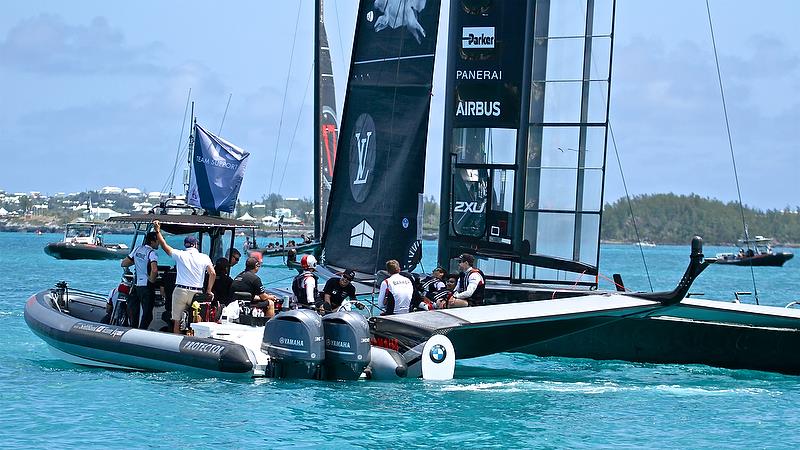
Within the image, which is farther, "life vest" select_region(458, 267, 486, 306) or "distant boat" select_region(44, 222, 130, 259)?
"distant boat" select_region(44, 222, 130, 259)

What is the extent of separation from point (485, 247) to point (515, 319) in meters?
5.09

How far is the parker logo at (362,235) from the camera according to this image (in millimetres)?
21656

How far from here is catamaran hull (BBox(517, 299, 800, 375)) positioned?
55.9ft

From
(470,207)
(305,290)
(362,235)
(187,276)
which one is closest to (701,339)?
(470,207)

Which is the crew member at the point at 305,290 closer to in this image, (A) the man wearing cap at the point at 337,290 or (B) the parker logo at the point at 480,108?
(A) the man wearing cap at the point at 337,290

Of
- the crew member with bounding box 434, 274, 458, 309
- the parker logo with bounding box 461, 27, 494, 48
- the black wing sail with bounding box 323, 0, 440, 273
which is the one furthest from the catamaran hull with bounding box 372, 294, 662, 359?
the parker logo with bounding box 461, 27, 494, 48

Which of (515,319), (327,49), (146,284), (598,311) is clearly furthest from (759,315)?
(327,49)

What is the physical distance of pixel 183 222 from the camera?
56.1ft

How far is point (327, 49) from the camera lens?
41.3 meters

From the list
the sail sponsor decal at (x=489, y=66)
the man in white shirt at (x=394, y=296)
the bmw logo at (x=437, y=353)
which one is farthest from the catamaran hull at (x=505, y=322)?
the sail sponsor decal at (x=489, y=66)

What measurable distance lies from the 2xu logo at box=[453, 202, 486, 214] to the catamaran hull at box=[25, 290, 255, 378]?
6.38m

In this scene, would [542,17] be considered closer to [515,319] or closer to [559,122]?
[559,122]

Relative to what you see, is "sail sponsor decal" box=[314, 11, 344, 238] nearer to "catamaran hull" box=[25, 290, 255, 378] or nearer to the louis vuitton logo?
the louis vuitton logo

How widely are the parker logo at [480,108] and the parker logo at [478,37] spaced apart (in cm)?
94
